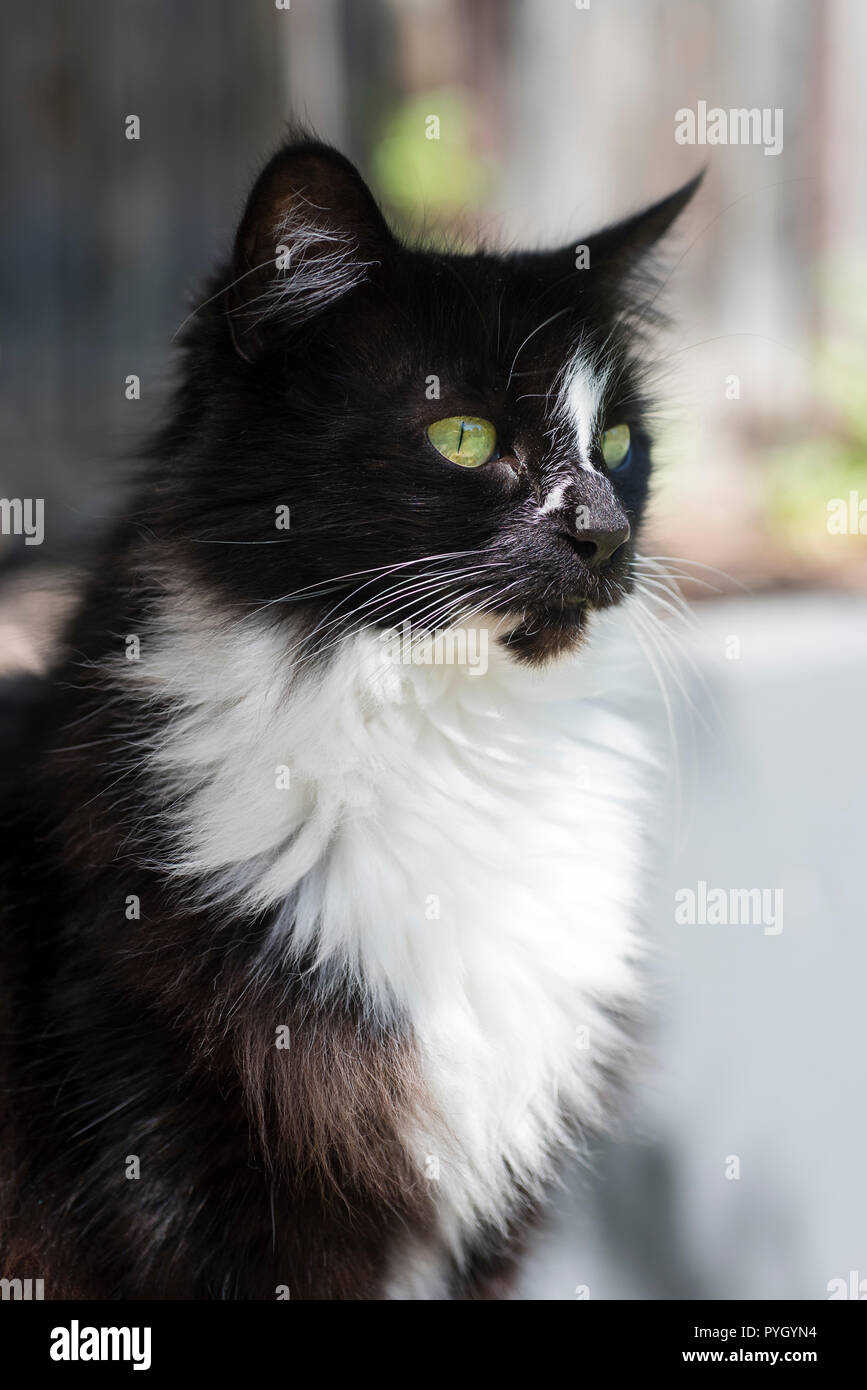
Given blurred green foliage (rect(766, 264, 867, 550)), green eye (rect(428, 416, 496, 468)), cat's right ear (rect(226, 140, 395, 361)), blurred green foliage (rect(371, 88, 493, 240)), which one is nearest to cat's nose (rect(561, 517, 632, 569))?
green eye (rect(428, 416, 496, 468))

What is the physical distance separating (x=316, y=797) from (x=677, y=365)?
86 cm

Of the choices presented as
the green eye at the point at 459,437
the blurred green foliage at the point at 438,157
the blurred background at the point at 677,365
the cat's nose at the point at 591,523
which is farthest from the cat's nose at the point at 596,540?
the blurred green foliage at the point at 438,157

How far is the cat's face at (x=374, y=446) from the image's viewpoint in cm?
121

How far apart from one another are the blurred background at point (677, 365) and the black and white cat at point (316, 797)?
0.21 metres

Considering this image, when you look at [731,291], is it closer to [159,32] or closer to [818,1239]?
[159,32]

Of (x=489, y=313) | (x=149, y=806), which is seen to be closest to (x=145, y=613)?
(x=149, y=806)

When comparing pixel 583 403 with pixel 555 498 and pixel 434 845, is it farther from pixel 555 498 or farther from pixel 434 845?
pixel 434 845

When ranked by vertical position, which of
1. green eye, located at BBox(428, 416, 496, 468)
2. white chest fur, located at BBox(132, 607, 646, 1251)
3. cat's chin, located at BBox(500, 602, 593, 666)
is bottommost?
white chest fur, located at BBox(132, 607, 646, 1251)

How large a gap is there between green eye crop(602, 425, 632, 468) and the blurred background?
14cm

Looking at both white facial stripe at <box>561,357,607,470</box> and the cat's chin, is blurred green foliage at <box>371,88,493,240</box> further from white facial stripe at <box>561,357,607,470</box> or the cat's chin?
the cat's chin

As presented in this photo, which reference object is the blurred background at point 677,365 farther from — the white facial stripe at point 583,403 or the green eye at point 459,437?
the green eye at point 459,437

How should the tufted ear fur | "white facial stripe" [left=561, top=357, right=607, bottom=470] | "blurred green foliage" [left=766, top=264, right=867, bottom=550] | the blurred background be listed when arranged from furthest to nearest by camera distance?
"blurred green foliage" [left=766, top=264, right=867, bottom=550] < the blurred background < the tufted ear fur < "white facial stripe" [left=561, top=357, right=607, bottom=470]

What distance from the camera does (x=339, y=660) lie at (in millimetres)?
1226

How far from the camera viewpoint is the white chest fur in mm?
1250
